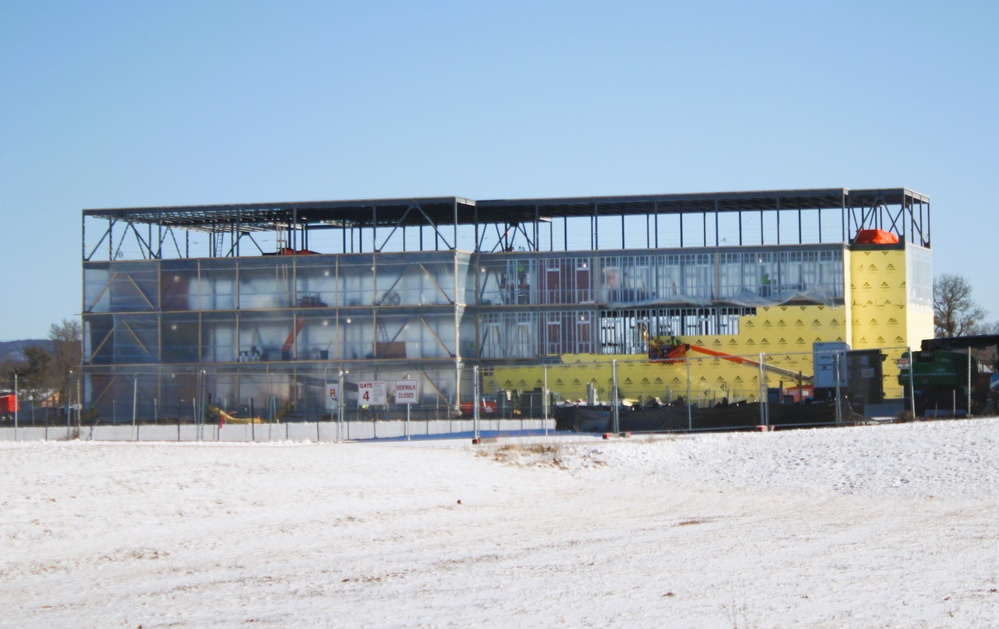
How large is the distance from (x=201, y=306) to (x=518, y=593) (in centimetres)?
5687

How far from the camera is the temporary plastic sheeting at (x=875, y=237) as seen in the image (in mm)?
66000

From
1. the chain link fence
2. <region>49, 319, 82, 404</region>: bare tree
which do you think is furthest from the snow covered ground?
<region>49, 319, 82, 404</region>: bare tree

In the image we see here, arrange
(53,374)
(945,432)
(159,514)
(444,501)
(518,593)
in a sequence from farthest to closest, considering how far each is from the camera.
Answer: (53,374)
(945,432)
(444,501)
(159,514)
(518,593)

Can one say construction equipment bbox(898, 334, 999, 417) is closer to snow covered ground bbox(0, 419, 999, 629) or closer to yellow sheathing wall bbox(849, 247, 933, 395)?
snow covered ground bbox(0, 419, 999, 629)

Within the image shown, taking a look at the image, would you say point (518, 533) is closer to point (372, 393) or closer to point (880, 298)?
point (372, 393)

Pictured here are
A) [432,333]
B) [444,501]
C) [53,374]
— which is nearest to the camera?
[444,501]

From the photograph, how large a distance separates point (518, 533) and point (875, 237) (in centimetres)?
5311

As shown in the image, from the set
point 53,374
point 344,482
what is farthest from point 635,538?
point 53,374

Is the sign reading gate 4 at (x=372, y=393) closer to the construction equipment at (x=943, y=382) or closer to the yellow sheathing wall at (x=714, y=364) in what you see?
the construction equipment at (x=943, y=382)

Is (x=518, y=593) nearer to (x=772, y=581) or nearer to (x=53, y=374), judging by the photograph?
(x=772, y=581)

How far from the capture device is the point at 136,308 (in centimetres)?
6700

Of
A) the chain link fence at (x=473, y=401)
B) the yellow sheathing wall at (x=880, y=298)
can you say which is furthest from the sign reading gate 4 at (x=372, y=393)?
the yellow sheathing wall at (x=880, y=298)

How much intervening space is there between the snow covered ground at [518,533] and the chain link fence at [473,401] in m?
7.00

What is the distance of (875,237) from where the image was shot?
66.2 m
